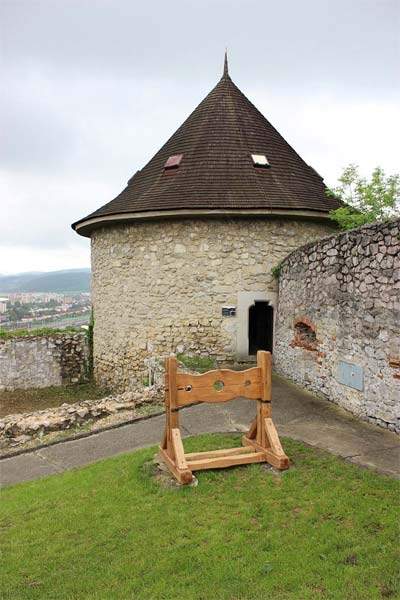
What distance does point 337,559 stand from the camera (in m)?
3.71

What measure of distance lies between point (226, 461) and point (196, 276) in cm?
615

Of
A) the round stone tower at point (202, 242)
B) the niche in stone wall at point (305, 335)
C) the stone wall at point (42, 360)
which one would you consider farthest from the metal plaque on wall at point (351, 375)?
the stone wall at point (42, 360)

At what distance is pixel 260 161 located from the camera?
12.1m

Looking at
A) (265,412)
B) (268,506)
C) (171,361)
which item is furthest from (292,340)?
(268,506)

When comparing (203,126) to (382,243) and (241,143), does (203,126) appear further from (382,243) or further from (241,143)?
(382,243)

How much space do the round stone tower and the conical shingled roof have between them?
34mm

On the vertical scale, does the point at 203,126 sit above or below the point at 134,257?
above

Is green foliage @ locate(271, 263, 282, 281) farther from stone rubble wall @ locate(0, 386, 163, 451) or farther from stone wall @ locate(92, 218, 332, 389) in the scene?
stone rubble wall @ locate(0, 386, 163, 451)

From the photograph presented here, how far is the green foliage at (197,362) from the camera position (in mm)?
10730

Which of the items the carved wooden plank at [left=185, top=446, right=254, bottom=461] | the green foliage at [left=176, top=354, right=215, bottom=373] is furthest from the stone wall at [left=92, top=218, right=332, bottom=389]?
the carved wooden plank at [left=185, top=446, right=254, bottom=461]

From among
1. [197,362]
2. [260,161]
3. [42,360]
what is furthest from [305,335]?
[42,360]

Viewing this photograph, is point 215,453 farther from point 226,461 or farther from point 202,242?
point 202,242

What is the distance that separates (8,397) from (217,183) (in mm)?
8372

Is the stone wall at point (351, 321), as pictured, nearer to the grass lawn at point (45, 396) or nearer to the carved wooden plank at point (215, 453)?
the carved wooden plank at point (215, 453)
